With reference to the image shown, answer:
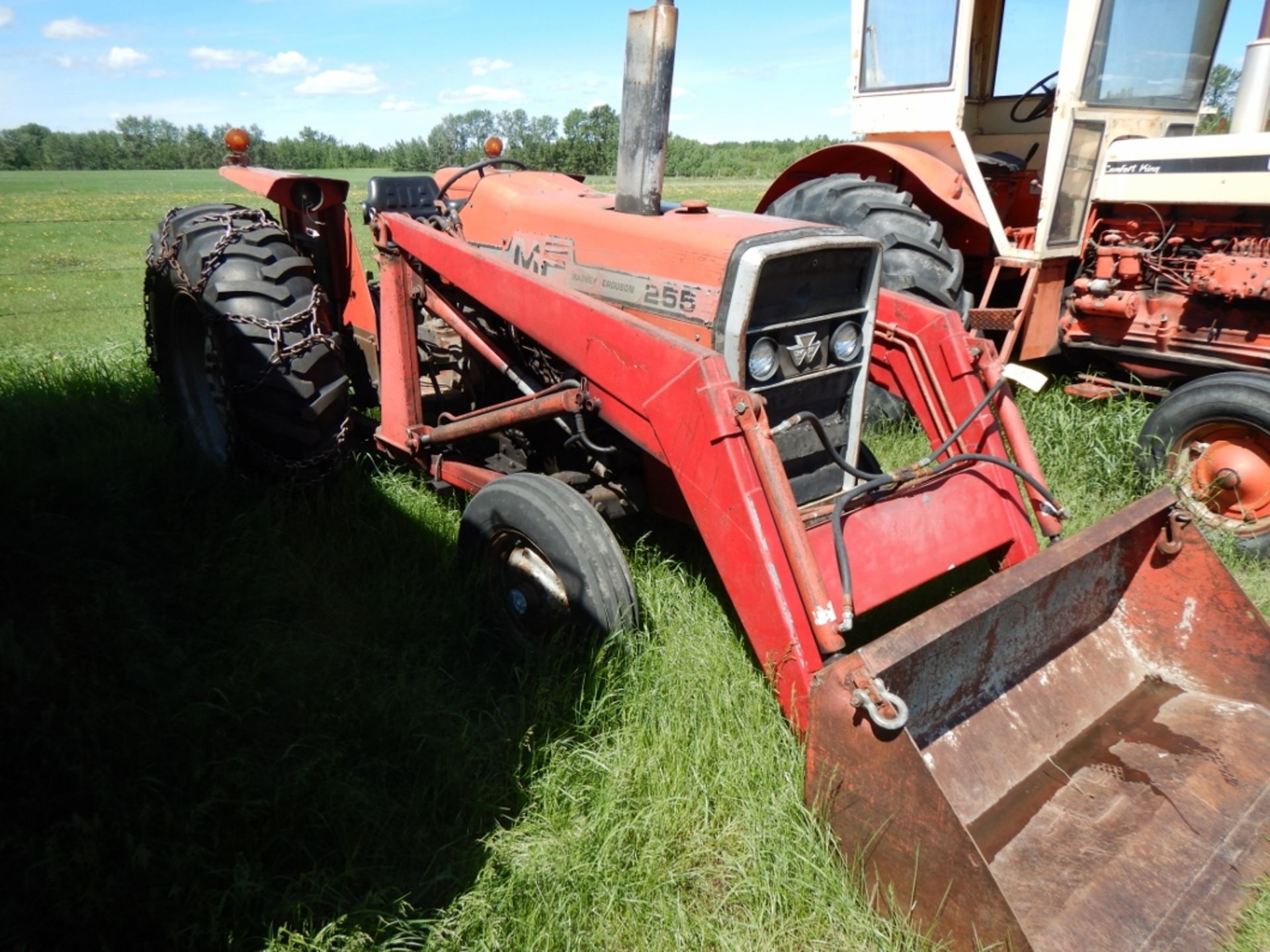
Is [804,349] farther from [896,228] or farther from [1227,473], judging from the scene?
[1227,473]

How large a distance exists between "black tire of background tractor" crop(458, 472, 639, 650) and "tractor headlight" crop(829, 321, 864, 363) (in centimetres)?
92

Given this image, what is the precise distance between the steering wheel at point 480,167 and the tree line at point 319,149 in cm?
2828

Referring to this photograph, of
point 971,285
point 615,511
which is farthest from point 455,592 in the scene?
point 971,285

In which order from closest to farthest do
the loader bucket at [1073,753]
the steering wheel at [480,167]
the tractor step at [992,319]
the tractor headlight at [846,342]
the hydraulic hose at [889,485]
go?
1. the loader bucket at [1073,753]
2. the hydraulic hose at [889,485]
3. the tractor headlight at [846,342]
4. the steering wheel at [480,167]
5. the tractor step at [992,319]

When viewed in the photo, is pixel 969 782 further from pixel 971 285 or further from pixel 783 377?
pixel 971 285

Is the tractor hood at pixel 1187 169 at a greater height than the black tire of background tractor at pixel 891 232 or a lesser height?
greater

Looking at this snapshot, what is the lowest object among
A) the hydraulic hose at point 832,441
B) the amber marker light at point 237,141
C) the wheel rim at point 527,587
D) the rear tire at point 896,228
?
the wheel rim at point 527,587

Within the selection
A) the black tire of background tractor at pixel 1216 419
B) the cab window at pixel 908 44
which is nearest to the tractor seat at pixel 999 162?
the cab window at pixel 908 44

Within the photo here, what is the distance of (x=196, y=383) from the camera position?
13.5ft

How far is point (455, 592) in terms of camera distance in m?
3.09

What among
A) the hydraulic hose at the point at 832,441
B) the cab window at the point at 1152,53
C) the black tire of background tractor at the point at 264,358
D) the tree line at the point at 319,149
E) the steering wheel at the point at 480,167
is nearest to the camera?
the hydraulic hose at the point at 832,441

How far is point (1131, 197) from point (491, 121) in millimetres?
42404

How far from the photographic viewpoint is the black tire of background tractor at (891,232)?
3965mm

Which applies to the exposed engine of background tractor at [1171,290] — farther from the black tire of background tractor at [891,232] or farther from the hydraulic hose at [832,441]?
the hydraulic hose at [832,441]
